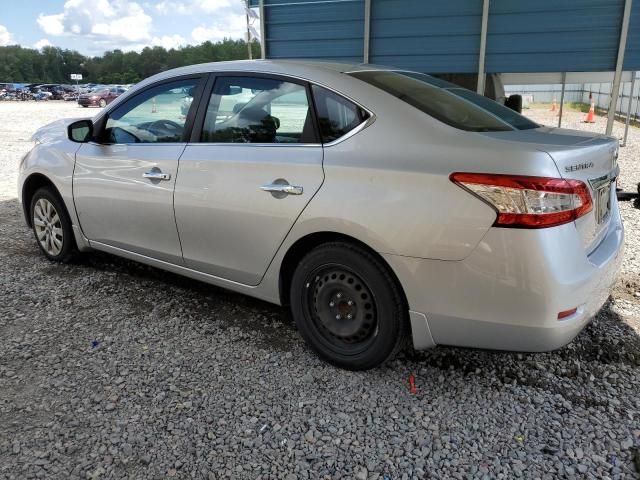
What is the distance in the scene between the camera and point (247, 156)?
3111 mm

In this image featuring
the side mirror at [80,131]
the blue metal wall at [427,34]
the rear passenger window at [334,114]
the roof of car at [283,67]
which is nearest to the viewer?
the rear passenger window at [334,114]

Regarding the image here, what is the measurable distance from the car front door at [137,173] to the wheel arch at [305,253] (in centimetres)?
86

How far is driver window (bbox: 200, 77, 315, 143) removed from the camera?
302cm

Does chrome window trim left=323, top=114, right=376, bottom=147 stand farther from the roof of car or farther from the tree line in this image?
the tree line

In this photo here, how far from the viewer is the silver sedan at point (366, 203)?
2352mm

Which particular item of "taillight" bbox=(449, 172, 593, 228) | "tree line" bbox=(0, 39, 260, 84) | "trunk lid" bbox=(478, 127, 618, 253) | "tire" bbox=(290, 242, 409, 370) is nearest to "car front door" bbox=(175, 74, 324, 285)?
"tire" bbox=(290, 242, 409, 370)

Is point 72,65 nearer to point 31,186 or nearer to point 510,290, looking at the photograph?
point 31,186

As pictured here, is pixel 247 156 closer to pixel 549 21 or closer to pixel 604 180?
pixel 604 180

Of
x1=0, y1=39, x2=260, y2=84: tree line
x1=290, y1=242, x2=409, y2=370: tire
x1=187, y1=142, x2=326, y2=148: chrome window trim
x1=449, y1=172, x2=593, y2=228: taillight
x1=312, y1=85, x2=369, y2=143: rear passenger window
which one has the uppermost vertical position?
x1=0, y1=39, x2=260, y2=84: tree line

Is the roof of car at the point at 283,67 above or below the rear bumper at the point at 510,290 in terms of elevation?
above

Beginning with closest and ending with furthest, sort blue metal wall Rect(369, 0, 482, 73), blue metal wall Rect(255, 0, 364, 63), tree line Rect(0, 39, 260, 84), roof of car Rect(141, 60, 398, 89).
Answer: roof of car Rect(141, 60, 398, 89) < blue metal wall Rect(369, 0, 482, 73) < blue metal wall Rect(255, 0, 364, 63) < tree line Rect(0, 39, 260, 84)

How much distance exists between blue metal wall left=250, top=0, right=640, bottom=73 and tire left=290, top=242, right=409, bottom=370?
16.3 ft

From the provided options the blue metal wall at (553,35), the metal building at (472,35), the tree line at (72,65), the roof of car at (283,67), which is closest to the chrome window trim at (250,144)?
the roof of car at (283,67)

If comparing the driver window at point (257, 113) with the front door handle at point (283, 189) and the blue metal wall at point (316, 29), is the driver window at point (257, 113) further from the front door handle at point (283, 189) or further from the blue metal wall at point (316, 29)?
the blue metal wall at point (316, 29)
